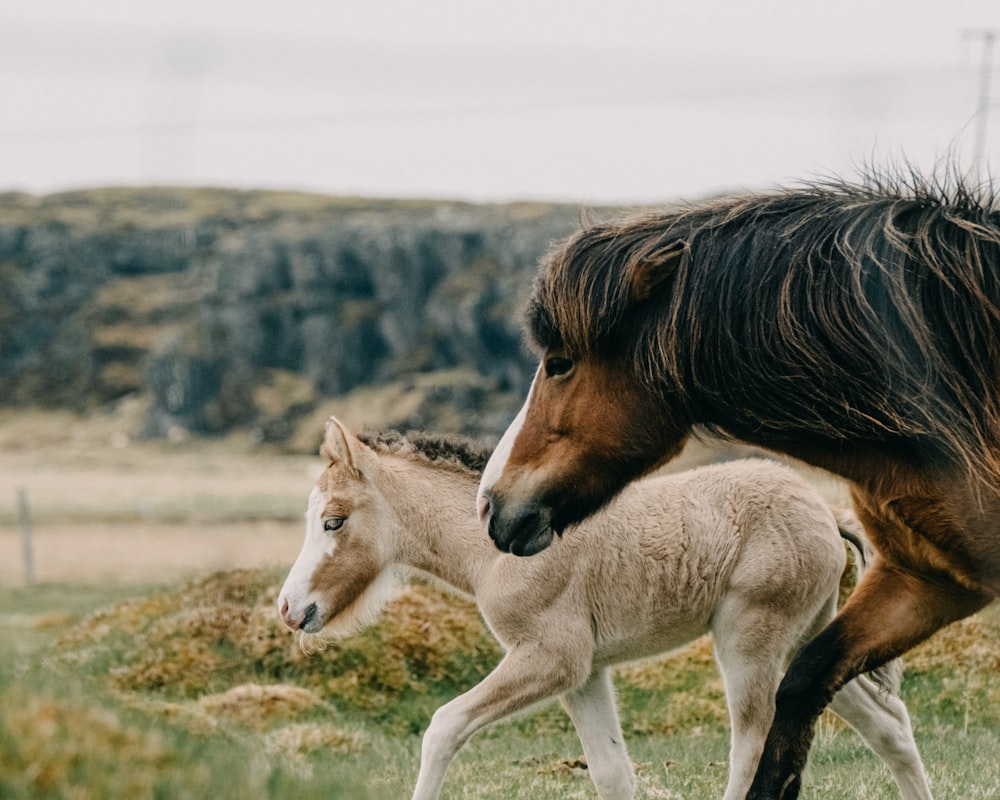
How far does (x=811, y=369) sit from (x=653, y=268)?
0.74 meters

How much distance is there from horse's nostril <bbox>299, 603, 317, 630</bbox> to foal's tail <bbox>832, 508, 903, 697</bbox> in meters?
3.21

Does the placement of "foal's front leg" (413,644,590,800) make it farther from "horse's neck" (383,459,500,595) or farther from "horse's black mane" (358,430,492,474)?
"horse's black mane" (358,430,492,474)

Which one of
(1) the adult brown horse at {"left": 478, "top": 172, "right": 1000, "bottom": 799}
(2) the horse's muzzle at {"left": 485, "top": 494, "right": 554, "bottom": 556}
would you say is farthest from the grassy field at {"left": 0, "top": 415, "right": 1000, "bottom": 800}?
(1) the adult brown horse at {"left": 478, "top": 172, "right": 1000, "bottom": 799}

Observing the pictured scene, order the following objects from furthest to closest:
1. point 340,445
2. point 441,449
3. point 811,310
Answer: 1. point 441,449
2. point 340,445
3. point 811,310

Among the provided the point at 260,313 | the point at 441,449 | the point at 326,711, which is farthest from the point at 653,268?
the point at 260,313

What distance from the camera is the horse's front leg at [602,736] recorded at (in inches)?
256

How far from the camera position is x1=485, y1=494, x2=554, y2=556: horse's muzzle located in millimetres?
4766

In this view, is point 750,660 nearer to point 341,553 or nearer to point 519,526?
point 519,526

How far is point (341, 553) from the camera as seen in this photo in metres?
7.15

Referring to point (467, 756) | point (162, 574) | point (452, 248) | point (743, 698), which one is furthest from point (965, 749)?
point (452, 248)

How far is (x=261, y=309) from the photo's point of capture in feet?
493

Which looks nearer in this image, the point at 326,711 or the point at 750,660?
the point at 750,660

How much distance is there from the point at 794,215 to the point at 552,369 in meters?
1.18

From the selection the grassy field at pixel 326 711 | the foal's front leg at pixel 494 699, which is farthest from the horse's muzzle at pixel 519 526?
the foal's front leg at pixel 494 699
